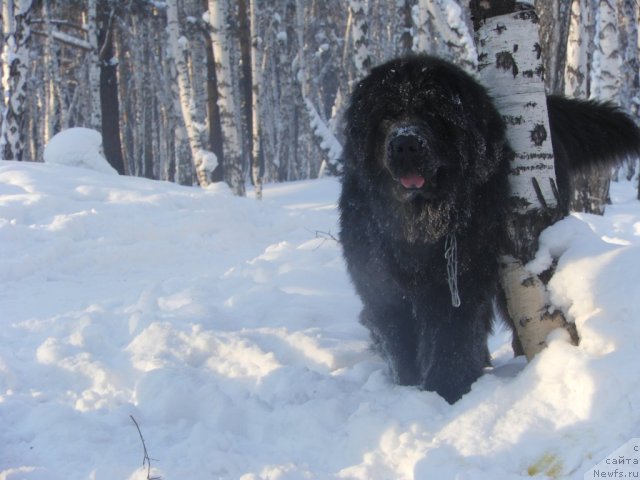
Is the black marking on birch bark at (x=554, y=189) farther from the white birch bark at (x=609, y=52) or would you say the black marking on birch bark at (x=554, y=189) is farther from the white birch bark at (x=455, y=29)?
the white birch bark at (x=609, y=52)

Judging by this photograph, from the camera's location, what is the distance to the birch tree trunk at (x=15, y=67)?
11250 mm

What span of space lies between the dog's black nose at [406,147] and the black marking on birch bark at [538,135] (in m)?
0.55

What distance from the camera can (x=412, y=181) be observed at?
254cm

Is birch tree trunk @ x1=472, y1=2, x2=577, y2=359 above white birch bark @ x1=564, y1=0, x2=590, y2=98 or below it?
below

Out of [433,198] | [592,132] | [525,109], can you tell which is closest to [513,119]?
[525,109]

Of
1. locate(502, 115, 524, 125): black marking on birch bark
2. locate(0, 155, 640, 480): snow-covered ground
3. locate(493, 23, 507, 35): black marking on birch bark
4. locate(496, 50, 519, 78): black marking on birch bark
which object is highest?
locate(493, 23, 507, 35): black marking on birch bark

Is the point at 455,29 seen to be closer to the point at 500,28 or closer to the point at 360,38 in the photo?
the point at 360,38

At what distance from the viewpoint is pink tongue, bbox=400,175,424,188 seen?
2531 mm

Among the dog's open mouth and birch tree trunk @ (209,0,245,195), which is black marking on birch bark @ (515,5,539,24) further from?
birch tree trunk @ (209,0,245,195)

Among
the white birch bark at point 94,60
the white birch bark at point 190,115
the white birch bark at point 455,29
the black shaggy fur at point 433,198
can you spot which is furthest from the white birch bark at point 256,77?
the black shaggy fur at point 433,198

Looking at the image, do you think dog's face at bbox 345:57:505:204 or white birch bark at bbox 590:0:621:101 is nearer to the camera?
dog's face at bbox 345:57:505:204

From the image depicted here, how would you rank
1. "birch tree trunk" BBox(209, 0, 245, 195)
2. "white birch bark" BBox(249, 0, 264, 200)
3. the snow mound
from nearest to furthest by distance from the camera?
1. the snow mound
2. "birch tree trunk" BBox(209, 0, 245, 195)
3. "white birch bark" BBox(249, 0, 264, 200)

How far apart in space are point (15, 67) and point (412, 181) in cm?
1103

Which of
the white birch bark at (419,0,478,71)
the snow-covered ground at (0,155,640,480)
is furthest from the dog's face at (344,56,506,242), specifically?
the white birch bark at (419,0,478,71)
